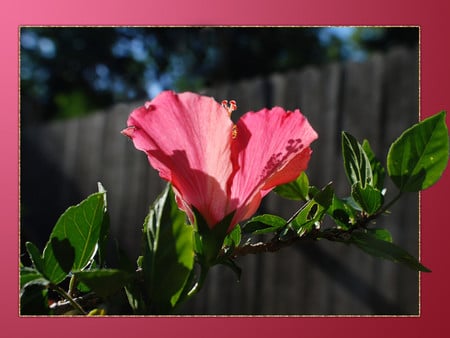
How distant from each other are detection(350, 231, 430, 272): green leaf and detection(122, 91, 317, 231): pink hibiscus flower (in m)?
0.07

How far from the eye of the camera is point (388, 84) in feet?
5.93

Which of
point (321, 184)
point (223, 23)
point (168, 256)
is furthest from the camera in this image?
point (321, 184)

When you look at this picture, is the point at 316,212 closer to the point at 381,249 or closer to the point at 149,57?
the point at 381,249

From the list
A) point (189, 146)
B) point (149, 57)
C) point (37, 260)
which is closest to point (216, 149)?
point (189, 146)

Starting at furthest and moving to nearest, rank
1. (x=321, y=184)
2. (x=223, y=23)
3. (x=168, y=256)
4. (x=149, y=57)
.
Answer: (x=321, y=184)
(x=149, y=57)
(x=223, y=23)
(x=168, y=256)

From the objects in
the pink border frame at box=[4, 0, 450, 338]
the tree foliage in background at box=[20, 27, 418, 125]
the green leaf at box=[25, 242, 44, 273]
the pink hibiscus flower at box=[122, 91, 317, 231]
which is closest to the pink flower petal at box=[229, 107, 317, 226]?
the pink hibiscus flower at box=[122, 91, 317, 231]

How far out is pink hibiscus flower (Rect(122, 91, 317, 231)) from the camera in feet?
1.09

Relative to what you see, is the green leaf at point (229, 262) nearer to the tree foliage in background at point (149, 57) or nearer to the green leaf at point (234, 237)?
the green leaf at point (234, 237)

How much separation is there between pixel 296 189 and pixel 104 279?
5.9 inches

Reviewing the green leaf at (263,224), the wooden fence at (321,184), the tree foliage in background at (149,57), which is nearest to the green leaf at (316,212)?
the green leaf at (263,224)

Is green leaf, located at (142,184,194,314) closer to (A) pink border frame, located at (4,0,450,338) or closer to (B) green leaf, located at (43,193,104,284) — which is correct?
(B) green leaf, located at (43,193,104,284)

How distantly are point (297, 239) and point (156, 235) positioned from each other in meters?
0.09

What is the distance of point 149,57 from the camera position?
1.62 meters

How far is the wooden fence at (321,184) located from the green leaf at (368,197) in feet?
4.05
